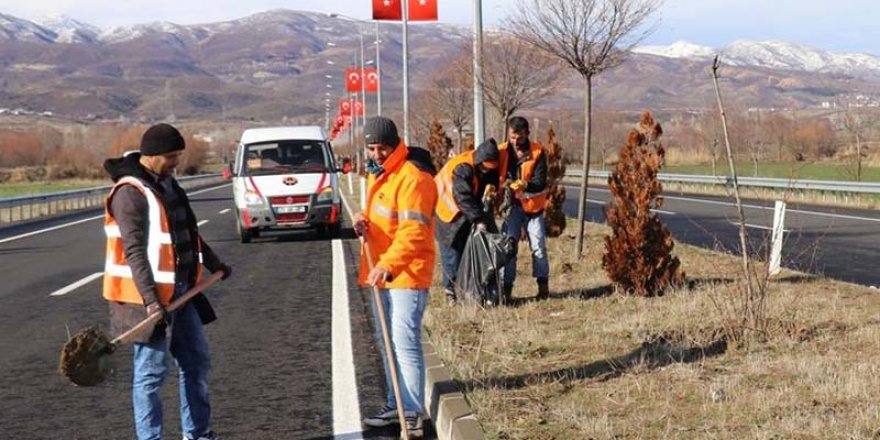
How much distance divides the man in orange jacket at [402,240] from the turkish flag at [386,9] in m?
14.8

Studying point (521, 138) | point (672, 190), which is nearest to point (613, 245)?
point (521, 138)

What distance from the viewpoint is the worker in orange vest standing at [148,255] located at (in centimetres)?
538

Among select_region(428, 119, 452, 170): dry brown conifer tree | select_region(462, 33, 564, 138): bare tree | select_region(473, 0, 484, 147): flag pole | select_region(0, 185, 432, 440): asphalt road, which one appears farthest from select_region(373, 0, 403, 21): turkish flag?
select_region(428, 119, 452, 170): dry brown conifer tree

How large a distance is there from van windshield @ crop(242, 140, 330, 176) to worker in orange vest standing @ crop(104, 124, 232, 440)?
552 inches

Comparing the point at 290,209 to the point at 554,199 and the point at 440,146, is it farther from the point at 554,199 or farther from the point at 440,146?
the point at 440,146

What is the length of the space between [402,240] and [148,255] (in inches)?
52.6

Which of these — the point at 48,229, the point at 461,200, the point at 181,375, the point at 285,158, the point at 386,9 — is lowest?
the point at 48,229

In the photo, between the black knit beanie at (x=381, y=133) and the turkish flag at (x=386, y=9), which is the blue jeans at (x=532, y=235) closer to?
the black knit beanie at (x=381, y=133)

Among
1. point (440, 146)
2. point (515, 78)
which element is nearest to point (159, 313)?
point (515, 78)

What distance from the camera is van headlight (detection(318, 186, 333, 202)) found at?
63.8 ft

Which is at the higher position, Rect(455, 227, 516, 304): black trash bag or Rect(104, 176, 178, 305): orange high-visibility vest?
Rect(104, 176, 178, 305): orange high-visibility vest

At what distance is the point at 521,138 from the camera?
10500 millimetres

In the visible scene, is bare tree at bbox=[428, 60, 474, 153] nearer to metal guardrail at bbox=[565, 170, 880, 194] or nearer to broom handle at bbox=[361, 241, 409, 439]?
metal guardrail at bbox=[565, 170, 880, 194]

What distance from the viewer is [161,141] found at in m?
5.55
